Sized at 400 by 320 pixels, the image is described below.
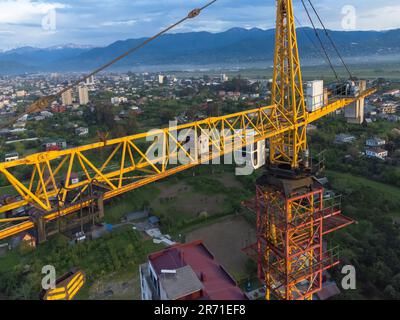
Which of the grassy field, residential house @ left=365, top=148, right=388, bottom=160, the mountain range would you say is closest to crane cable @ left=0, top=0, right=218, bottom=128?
the grassy field

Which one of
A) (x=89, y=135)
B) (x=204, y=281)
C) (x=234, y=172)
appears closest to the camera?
(x=204, y=281)

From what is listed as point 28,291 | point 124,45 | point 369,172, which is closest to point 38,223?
point 28,291

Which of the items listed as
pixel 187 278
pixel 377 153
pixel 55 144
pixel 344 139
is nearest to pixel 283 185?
pixel 187 278

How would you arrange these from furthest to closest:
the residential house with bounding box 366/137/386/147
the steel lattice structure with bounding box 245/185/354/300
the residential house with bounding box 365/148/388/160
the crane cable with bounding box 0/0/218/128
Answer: the residential house with bounding box 366/137/386/147, the residential house with bounding box 365/148/388/160, the steel lattice structure with bounding box 245/185/354/300, the crane cable with bounding box 0/0/218/128

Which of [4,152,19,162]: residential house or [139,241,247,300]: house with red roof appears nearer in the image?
[139,241,247,300]: house with red roof

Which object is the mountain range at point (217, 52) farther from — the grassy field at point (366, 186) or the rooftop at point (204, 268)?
the rooftop at point (204, 268)

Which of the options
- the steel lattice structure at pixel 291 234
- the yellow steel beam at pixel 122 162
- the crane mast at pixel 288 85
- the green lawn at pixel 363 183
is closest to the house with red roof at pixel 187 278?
the steel lattice structure at pixel 291 234

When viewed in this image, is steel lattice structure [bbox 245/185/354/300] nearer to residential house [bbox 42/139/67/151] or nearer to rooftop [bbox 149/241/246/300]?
rooftop [bbox 149/241/246/300]
